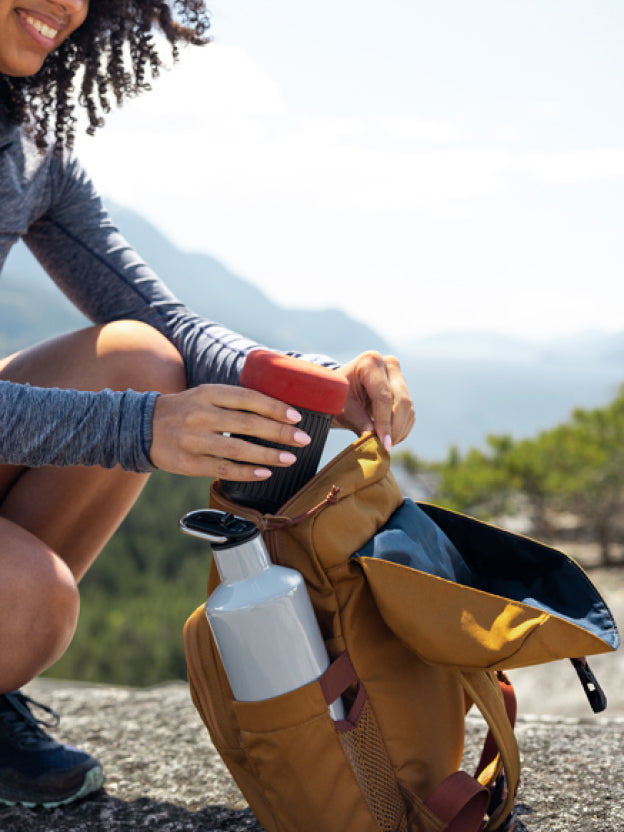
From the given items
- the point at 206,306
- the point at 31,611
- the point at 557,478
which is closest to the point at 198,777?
the point at 31,611

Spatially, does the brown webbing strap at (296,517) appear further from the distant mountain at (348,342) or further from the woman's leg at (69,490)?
the distant mountain at (348,342)

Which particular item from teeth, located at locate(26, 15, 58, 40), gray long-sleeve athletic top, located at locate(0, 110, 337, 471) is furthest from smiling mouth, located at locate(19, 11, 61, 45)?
gray long-sleeve athletic top, located at locate(0, 110, 337, 471)

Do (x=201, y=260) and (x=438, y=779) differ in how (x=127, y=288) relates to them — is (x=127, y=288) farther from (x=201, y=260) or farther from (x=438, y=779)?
(x=201, y=260)

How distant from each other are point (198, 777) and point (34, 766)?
0.27 m

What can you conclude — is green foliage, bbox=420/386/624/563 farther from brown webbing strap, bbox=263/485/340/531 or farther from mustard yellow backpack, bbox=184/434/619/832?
brown webbing strap, bbox=263/485/340/531

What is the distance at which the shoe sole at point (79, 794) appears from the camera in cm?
118

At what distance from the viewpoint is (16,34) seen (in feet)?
4.24

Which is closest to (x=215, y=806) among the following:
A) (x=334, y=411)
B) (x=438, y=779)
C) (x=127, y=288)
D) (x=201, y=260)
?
(x=438, y=779)

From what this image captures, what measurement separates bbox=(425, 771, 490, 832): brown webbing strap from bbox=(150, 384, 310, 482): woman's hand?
1.40 feet

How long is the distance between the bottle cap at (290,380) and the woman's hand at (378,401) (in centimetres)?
17

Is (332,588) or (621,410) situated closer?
(332,588)

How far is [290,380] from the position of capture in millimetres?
932

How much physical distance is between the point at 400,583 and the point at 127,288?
2.65 ft

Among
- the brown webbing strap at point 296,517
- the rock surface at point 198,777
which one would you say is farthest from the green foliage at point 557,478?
the brown webbing strap at point 296,517
